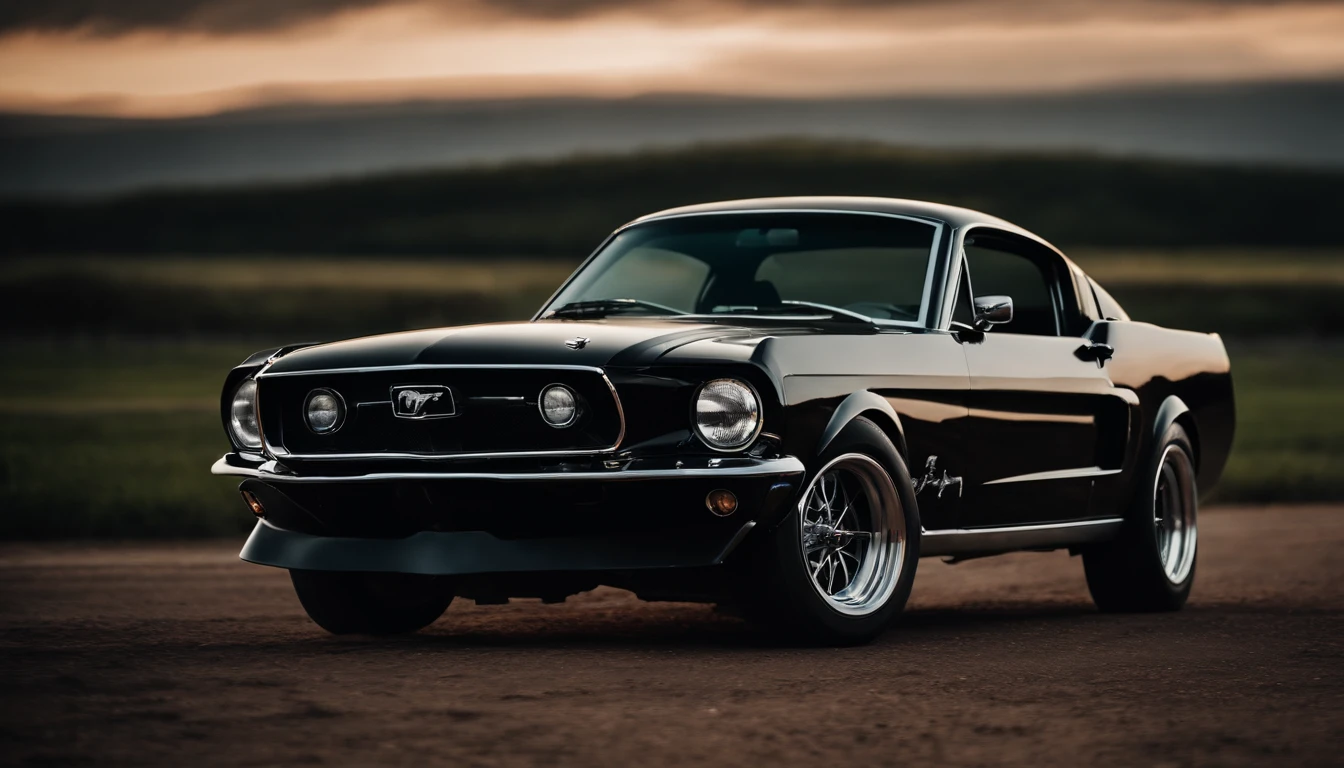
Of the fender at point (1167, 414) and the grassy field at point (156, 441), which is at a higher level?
the fender at point (1167, 414)

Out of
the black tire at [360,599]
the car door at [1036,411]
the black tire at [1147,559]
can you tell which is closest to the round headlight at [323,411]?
the black tire at [360,599]

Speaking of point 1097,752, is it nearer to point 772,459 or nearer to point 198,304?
point 772,459

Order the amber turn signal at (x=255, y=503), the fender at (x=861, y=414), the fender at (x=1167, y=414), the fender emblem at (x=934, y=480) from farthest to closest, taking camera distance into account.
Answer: the fender at (x=1167, y=414)
the fender emblem at (x=934, y=480)
the amber turn signal at (x=255, y=503)
the fender at (x=861, y=414)

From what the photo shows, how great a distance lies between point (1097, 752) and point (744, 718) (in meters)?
0.95

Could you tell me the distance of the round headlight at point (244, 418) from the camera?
7.22m

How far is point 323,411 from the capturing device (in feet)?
22.7

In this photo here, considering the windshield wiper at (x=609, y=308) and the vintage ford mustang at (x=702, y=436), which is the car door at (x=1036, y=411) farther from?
the windshield wiper at (x=609, y=308)

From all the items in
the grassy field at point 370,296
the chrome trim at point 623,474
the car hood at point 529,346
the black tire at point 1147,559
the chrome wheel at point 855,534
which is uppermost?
the car hood at point 529,346

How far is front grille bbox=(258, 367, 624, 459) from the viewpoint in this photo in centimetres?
649

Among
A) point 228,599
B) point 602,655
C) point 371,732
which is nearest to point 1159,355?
point 602,655

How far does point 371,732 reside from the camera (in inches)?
200

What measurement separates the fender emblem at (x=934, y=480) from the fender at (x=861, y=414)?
155mm

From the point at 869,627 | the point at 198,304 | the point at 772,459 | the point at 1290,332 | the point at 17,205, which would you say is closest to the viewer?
the point at 772,459

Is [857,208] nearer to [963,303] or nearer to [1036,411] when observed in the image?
[963,303]
